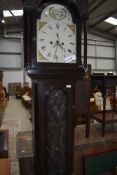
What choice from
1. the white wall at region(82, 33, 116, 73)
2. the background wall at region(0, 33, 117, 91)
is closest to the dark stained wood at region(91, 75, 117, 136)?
the background wall at region(0, 33, 117, 91)

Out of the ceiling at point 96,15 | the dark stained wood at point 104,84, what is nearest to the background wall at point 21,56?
the ceiling at point 96,15

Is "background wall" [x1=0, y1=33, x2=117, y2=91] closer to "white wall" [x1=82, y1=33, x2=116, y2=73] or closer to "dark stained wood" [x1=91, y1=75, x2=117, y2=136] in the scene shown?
"white wall" [x1=82, y1=33, x2=116, y2=73]

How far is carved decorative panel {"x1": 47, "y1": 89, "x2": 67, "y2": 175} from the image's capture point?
1250 millimetres

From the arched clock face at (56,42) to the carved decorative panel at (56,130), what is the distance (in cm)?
20

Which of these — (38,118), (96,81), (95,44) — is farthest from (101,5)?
(38,118)

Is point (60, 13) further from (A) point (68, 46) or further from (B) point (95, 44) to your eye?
(B) point (95, 44)

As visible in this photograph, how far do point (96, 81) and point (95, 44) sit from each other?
10016mm

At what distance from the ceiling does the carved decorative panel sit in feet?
12.8

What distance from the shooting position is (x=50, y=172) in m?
1.29

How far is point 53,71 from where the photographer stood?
48.9 inches

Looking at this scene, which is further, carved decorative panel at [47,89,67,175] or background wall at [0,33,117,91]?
background wall at [0,33,117,91]

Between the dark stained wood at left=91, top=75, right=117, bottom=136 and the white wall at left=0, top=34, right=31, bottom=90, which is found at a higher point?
the white wall at left=0, top=34, right=31, bottom=90

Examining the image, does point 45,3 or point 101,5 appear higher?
point 101,5

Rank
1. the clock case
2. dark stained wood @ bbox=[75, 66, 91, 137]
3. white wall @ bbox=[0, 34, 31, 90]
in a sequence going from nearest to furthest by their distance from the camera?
the clock case → dark stained wood @ bbox=[75, 66, 91, 137] → white wall @ bbox=[0, 34, 31, 90]
